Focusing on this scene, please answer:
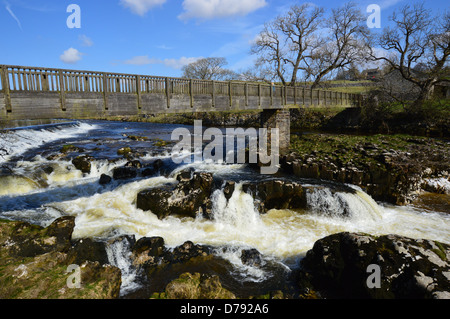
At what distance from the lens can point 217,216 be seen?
11.9m

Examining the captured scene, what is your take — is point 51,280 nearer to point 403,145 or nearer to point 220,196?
point 220,196

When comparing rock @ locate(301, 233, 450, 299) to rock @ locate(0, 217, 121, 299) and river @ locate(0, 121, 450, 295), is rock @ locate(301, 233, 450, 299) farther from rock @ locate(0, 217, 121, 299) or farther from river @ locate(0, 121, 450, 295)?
rock @ locate(0, 217, 121, 299)

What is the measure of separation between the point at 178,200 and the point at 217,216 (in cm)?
191

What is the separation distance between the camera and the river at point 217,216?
9586 mm

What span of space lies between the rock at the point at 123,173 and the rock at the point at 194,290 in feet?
32.4

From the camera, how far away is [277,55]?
38.0m

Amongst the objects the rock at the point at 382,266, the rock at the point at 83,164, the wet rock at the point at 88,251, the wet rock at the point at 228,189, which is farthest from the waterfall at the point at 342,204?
the rock at the point at 83,164

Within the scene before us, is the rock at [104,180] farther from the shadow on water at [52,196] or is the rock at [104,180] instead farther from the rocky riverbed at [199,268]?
the rocky riverbed at [199,268]

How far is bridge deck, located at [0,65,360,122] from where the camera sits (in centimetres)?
966
